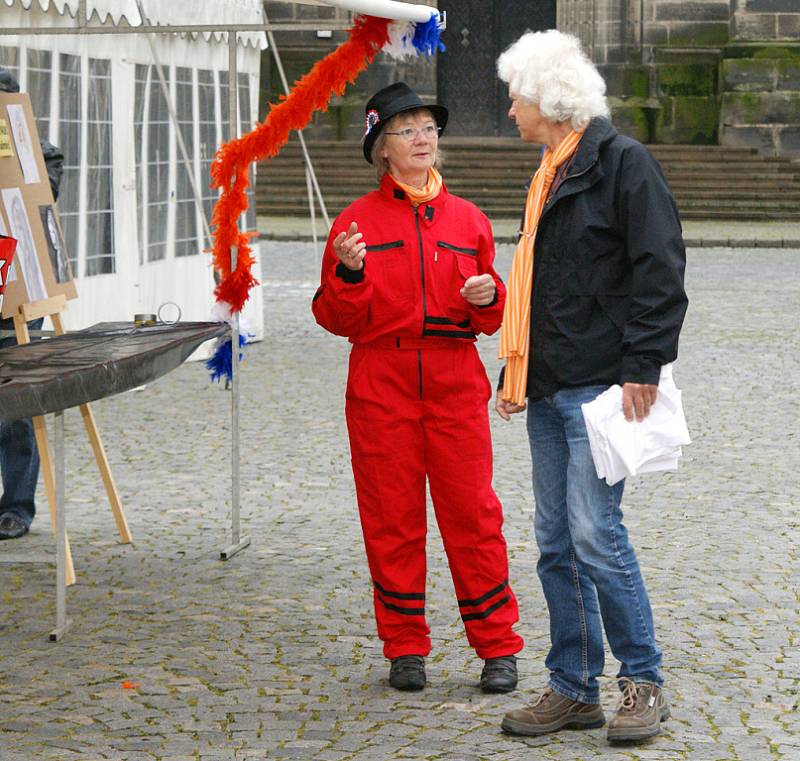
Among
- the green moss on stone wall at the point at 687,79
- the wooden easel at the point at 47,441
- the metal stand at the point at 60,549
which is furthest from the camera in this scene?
the green moss on stone wall at the point at 687,79

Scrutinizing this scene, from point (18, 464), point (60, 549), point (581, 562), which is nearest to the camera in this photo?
point (581, 562)

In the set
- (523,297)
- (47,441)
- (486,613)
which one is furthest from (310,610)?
(523,297)

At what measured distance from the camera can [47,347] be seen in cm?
596

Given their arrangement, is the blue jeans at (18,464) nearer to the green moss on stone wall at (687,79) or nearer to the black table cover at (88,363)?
the black table cover at (88,363)

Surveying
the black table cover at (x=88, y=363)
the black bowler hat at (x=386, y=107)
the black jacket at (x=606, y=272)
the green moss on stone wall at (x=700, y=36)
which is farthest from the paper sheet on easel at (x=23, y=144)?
the green moss on stone wall at (x=700, y=36)

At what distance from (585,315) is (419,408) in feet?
2.60

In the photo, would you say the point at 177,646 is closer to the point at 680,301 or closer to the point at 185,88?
the point at 680,301

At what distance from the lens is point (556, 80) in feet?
14.5

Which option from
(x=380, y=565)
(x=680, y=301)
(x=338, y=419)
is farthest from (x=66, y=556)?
(x=338, y=419)

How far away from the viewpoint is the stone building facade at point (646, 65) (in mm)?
30828

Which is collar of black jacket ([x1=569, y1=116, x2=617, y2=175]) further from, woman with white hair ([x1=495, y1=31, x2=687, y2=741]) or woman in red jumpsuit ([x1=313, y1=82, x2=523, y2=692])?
woman in red jumpsuit ([x1=313, y1=82, x2=523, y2=692])

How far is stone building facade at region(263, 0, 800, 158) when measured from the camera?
30.8 metres

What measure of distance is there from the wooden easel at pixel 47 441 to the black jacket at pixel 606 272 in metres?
2.47

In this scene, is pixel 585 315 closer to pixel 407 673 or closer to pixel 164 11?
pixel 407 673
